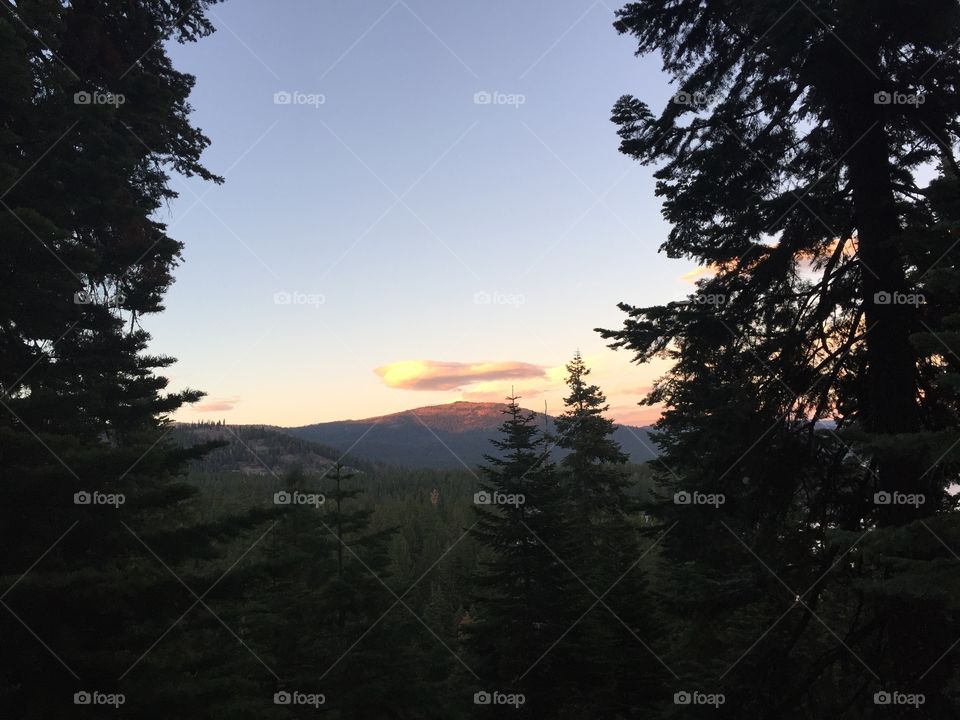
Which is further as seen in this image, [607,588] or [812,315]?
[607,588]

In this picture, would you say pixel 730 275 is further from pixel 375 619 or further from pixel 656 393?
pixel 375 619

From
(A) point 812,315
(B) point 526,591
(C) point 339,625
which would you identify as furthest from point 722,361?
(C) point 339,625

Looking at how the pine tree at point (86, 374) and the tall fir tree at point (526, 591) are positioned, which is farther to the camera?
the tall fir tree at point (526, 591)

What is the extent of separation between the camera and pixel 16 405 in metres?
8.34

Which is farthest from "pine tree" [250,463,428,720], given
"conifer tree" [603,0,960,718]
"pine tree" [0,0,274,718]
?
"conifer tree" [603,0,960,718]

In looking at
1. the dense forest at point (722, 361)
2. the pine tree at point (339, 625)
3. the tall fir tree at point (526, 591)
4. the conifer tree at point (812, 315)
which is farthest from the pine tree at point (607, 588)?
the conifer tree at point (812, 315)

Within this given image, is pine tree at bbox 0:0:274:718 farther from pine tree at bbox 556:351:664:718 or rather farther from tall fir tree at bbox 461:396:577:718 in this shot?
pine tree at bbox 556:351:664:718

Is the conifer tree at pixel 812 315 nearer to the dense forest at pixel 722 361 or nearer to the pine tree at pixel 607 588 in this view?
the dense forest at pixel 722 361

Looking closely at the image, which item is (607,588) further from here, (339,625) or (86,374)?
(86,374)

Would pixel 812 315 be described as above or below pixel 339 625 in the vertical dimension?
above

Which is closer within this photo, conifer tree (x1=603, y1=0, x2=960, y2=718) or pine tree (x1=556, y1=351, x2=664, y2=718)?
conifer tree (x1=603, y1=0, x2=960, y2=718)

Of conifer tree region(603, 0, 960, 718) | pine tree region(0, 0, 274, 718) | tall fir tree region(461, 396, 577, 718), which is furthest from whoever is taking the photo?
tall fir tree region(461, 396, 577, 718)

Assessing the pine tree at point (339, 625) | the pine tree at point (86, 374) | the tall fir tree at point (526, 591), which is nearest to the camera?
the pine tree at point (86, 374)

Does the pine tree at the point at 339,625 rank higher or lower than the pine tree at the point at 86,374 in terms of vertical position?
lower
